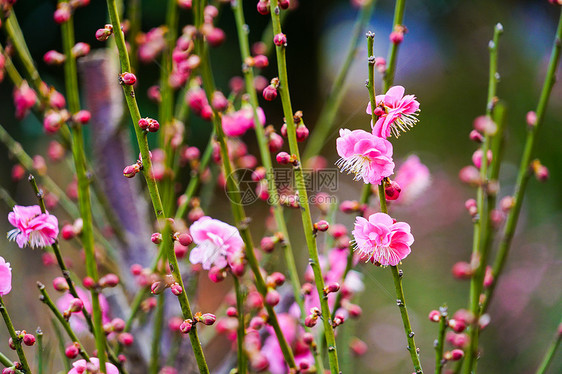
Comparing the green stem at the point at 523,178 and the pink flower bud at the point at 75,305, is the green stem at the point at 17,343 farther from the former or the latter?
the green stem at the point at 523,178

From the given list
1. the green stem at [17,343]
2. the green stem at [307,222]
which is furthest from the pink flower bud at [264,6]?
the green stem at [17,343]

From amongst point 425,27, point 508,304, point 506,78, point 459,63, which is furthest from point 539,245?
A: point 425,27

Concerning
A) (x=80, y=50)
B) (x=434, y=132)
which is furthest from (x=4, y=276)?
(x=434, y=132)

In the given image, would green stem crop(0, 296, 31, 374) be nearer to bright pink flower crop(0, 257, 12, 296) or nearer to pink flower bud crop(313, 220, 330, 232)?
bright pink flower crop(0, 257, 12, 296)

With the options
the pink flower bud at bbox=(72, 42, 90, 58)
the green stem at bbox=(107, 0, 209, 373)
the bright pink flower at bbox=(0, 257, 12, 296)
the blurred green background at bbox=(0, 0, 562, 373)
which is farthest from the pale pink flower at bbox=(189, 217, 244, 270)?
the blurred green background at bbox=(0, 0, 562, 373)

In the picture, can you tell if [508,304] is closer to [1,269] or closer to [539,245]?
[539,245]

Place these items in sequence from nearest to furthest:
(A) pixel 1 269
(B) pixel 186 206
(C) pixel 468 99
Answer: (A) pixel 1 269 < (B) pixel 186 206 < (C) pixel 468 99
